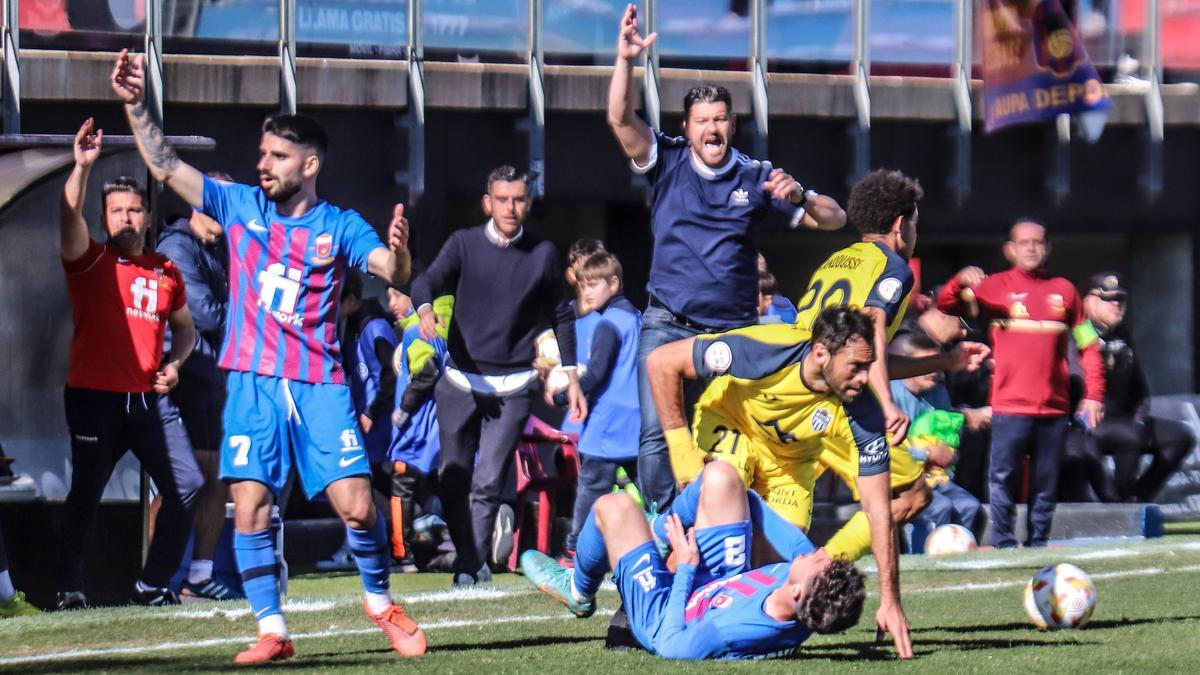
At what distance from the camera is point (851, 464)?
8352mm

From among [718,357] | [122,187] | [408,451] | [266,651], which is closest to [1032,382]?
[408,451]

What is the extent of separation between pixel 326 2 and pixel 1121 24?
9.44m

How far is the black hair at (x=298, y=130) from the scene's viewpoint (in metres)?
7.11

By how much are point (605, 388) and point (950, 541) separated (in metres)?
2.58

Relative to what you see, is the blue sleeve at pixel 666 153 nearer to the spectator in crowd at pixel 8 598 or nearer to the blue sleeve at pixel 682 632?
the blue sleeve at pixel 682 632

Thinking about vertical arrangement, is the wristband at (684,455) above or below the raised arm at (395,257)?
below

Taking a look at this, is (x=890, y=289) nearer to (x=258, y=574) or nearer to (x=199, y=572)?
(x=258, y=574)

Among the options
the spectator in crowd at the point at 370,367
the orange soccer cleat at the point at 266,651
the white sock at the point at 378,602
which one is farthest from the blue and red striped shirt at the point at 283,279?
the spectator in crowd at the point at 370,367

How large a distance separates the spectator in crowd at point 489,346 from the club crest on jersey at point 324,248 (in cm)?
304

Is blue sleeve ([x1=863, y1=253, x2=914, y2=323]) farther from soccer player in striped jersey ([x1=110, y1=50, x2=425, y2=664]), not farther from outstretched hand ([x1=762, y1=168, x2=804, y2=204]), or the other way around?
soccer player in striped jersey ([x1=110, y1=50, x2=425, y2=664])

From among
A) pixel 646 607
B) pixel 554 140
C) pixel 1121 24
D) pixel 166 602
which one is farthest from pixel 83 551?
pixel 1121 24

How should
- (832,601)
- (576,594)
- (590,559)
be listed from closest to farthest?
(832,601) → (590,559) → (576,594)

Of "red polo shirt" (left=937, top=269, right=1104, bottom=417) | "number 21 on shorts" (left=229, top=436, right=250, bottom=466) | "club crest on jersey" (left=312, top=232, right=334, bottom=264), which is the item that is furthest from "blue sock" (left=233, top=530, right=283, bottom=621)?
"red polo shirt" (left=937, top=269, right=1104, bottom=417)

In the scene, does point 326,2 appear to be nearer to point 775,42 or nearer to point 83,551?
point 775,42
